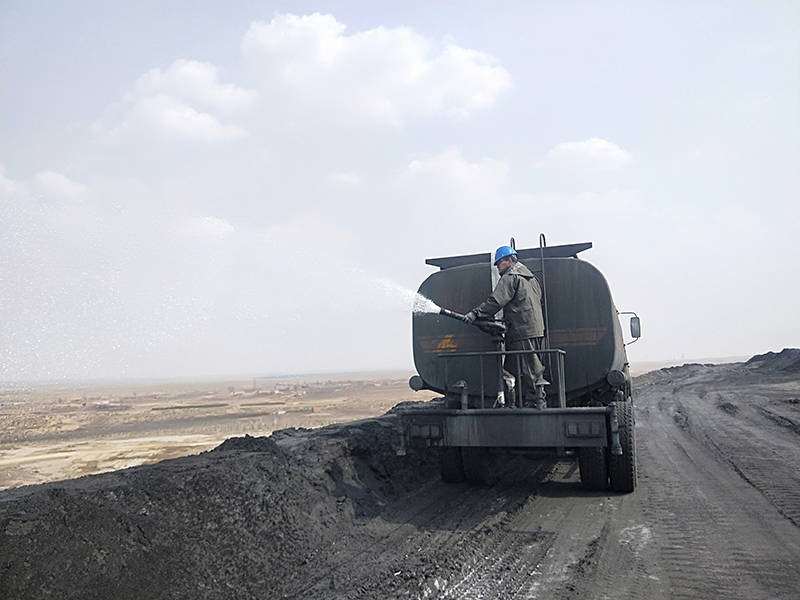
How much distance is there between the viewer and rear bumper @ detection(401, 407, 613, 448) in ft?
20.8

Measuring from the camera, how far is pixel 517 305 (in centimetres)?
713

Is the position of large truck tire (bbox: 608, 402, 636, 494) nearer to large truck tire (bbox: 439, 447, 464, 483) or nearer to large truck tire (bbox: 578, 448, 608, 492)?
large truck tire (bbox: 578, 448, 608, 492)

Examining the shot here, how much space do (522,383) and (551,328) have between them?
94cm

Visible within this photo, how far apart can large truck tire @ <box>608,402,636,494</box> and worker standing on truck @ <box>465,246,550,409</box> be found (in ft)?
3.44

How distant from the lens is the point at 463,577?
15.3 feet

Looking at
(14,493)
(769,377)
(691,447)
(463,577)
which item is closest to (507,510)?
(463,577)

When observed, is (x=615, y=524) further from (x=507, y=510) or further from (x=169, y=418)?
(x=169, y=418)

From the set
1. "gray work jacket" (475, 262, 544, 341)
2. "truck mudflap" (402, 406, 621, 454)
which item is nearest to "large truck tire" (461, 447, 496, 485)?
"truck mudflap" (402, 406, 621, 454)

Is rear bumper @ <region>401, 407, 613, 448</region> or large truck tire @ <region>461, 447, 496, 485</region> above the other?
rear bumper @ <region>401, 407, 613, 448</region>

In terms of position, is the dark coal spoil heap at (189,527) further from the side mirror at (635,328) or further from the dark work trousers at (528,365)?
the side mirror at (635,328)

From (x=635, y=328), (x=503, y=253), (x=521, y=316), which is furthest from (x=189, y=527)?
(x=635, y=328)

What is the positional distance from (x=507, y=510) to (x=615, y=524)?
1226 millimetres

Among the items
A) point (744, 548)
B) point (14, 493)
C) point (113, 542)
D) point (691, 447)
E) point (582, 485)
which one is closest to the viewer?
point (113, 542)

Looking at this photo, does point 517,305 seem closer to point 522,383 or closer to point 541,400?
point 522,383
